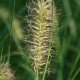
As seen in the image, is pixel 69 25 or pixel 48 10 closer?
pixel 48 10

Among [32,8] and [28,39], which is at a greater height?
[32,8]

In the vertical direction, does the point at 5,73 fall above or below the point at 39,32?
below

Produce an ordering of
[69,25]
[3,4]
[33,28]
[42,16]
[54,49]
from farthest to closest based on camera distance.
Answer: [3,4]
[69,25]
[54,49]
[33,28]
[42,16]

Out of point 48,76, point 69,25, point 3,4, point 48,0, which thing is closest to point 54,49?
point 48,76

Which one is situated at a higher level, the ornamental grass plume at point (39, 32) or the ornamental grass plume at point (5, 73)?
the ornamental grass plume at point (39, 32)

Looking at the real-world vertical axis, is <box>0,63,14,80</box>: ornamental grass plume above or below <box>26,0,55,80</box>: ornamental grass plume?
below

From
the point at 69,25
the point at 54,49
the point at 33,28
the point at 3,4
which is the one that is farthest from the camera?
the point at 3,4

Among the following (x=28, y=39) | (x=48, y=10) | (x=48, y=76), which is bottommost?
(x=48, y=76)

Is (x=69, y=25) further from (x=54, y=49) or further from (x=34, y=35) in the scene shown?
(x=34, y=35)
